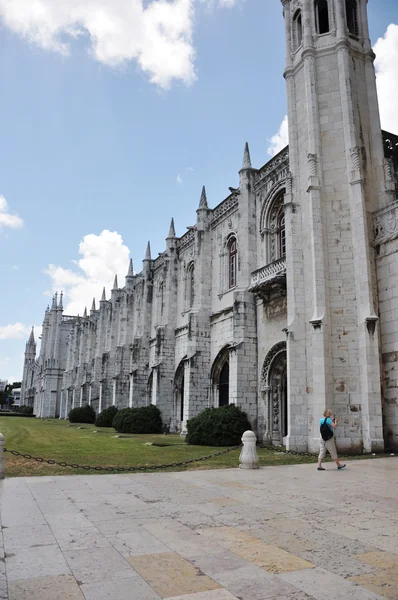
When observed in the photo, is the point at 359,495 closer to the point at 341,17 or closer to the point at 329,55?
the point at 329,55

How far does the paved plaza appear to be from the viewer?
4.07 meters

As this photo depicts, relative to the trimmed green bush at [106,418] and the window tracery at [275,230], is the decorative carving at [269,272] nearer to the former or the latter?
the window tracery at [275,230]

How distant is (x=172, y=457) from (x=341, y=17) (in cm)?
1811

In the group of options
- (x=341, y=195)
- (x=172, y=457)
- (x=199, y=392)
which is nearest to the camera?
(x=172, y=457)

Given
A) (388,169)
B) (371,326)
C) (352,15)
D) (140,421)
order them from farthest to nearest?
(140,421) → (352,15) → (388,169) → (371,326)

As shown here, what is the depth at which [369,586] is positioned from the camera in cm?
409

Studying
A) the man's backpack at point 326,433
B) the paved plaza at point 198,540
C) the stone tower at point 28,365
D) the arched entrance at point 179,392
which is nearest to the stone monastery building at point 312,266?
the man's backpack at point 326,433

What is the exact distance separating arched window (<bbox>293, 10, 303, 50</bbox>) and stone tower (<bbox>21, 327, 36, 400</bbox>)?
110 meters

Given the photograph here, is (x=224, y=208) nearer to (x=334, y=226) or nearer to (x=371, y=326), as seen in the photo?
(x=334, y=226)

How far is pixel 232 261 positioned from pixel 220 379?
6.41 meters

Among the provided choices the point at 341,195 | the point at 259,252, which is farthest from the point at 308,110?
the point at 259,252

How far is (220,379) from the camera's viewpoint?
25.0 m

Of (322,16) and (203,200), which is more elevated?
(322,16)

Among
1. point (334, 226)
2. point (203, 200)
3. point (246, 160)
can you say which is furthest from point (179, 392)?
point (334, 226)
